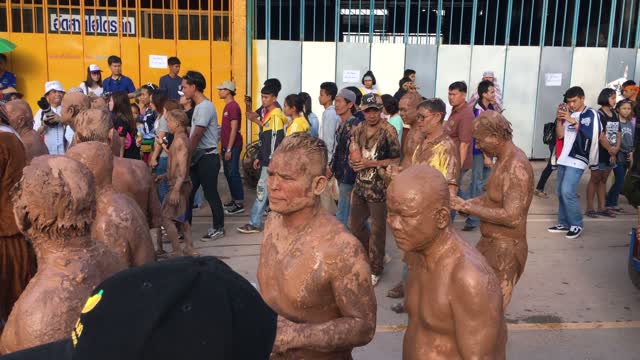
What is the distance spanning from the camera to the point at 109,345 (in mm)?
968

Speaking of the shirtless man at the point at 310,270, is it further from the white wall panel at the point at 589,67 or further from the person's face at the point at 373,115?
the white wall panel at the point at 589,67

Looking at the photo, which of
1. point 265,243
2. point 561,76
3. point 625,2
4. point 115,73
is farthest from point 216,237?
point 625,2

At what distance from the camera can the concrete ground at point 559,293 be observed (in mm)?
4793

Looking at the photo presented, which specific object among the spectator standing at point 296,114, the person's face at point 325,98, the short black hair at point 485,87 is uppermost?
the short black hair at point 485,87

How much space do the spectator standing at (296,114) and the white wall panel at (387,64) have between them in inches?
175

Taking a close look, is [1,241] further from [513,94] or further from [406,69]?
[513,94]

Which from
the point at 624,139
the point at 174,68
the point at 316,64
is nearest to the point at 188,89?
the point at 174,68

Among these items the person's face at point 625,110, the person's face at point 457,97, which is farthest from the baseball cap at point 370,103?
the person's face at point 625,110

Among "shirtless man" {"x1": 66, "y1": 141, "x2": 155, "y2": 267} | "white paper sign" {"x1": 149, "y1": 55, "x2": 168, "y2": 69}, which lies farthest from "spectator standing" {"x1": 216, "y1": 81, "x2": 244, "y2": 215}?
"shirtless man" {"x1": 66, "y1": 141, "x2": 155, "y2": 267}

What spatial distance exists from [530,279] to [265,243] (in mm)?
4500

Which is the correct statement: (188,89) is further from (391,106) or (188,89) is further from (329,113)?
(391,106)

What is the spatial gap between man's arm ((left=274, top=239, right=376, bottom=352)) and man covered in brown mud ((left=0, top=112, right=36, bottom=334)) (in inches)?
91.9

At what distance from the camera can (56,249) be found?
212 centimetres

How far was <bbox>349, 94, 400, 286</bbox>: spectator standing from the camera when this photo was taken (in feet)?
19.3
